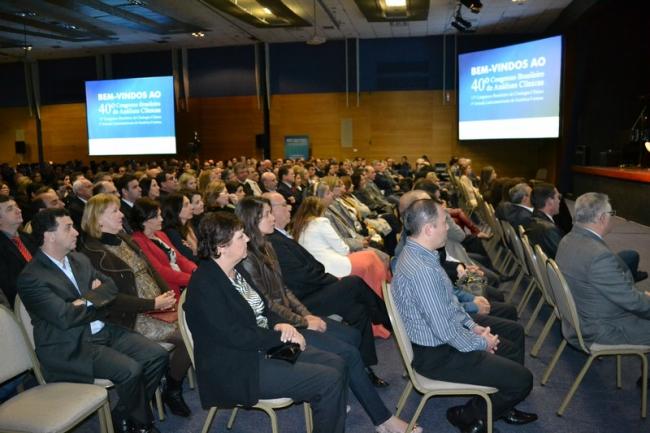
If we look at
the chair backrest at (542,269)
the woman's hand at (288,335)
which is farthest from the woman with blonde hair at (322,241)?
the woman's hand at (288,335)

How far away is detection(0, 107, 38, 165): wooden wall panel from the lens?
19531mm

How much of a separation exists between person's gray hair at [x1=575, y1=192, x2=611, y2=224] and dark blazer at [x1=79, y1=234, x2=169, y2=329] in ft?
8.77

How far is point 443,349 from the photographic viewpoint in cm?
265

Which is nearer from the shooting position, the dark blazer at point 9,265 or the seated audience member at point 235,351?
the seated audience member at point 235,351

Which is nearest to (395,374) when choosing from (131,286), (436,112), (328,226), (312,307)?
(312,307)

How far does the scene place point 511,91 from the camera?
13.1 m

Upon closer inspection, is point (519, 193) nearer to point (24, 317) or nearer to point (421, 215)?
point (421, 215)

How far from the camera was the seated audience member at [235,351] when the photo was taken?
244cm

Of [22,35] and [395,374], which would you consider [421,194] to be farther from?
[22,35]

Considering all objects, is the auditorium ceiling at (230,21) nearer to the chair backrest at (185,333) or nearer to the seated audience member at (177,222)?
the seated audience member at (177,222)

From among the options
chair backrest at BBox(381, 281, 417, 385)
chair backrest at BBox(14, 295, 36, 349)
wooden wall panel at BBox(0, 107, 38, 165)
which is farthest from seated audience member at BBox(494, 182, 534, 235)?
wooden wall panel at BBox(0, 107, 38, 165)

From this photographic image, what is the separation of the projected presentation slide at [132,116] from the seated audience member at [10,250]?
11526 mm

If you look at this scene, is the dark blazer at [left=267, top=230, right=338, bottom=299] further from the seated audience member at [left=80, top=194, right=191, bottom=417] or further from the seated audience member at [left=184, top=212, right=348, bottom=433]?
the seated audience member at [left=184, top=212, right=348, bottom=433]

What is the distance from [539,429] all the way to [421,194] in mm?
2072
